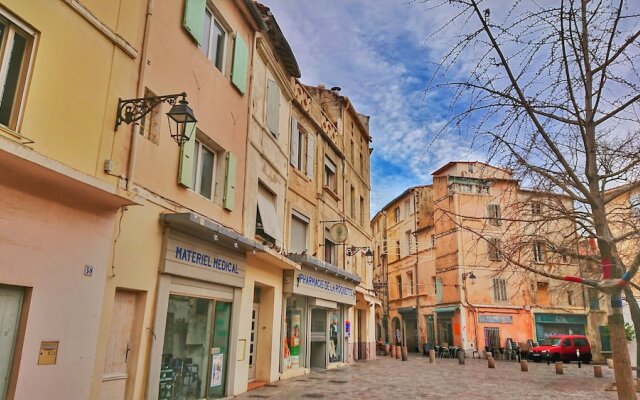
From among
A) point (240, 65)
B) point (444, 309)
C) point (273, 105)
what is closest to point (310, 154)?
point (273, 105)

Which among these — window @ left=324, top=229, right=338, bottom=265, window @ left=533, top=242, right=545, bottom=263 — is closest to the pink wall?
window @ left=533, top=242, right=545, bottom=263

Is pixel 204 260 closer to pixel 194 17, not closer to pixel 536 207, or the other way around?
pixel 194 17

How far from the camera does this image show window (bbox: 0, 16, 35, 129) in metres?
5.15

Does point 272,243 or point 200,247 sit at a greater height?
point 272,243

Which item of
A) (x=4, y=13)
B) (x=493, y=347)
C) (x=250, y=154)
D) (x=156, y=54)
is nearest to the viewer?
(x=4, y=13)

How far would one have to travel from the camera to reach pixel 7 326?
16.9 feet

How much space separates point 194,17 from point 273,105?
4.81m

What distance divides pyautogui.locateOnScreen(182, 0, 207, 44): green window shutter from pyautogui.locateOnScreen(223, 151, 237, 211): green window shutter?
8.36ft

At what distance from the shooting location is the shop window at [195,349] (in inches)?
321

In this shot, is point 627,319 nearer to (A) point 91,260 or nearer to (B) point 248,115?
(B) point 248,115

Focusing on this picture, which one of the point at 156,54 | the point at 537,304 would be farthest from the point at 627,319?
the point at 156,54

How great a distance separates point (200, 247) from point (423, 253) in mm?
31057

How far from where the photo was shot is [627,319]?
32.6 metres

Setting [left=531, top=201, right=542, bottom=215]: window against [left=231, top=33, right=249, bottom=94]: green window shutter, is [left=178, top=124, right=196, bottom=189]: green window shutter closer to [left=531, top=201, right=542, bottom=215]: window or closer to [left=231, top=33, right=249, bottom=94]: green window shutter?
[left=231, top=33, right=249, bottom=94]: green window shutter
